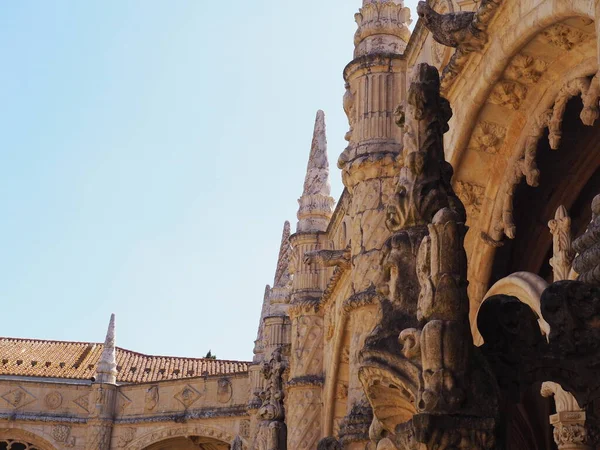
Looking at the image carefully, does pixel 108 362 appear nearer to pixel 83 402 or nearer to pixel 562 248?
pixel 83 402

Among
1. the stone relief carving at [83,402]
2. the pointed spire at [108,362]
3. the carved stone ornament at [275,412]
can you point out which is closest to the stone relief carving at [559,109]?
the carved stone ornament at [275,412]

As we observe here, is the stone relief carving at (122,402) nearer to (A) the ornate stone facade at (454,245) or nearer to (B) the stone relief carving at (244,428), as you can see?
(B) the stone relief carving at (244,428)

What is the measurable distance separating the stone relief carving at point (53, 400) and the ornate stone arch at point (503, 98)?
25.8 m

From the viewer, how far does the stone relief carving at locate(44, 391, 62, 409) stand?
1273 inches

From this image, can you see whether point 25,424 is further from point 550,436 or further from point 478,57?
point 478,57

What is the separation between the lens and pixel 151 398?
32188mm

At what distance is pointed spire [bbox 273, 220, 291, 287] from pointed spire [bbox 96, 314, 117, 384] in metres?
11.1

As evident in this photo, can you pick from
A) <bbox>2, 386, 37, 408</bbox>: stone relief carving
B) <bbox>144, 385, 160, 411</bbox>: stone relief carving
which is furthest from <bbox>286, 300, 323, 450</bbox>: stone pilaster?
<bbox>2, 386, 37, 408</bbox>: stone relief carving

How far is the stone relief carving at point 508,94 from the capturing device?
8164 mm

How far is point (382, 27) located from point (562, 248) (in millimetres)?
2961

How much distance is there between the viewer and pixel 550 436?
10648 millimetres

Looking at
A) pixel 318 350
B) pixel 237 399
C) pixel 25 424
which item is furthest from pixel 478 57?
pixel 25 424

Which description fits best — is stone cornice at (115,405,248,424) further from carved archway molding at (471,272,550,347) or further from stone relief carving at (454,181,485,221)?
carved archway molding at (471,272,550,347)

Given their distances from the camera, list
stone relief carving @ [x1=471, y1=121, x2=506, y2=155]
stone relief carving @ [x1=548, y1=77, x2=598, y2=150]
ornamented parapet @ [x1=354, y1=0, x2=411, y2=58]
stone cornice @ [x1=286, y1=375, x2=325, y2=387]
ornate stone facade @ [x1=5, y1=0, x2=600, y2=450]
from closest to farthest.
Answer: ornate stone facade @ [x1=5, y1=0, x2=600, y2=450], stone relief carving @ [x1=548, y1=77, x2=598, y2=150], stone relief carving @ [x1=471, y1=121, x2=506, y2=155], ornamented parapet @ [x1=354, y1=0, x2=411, y2=58], stone cornice @ [x1=286, y1=375, x2=325, y2=387]
